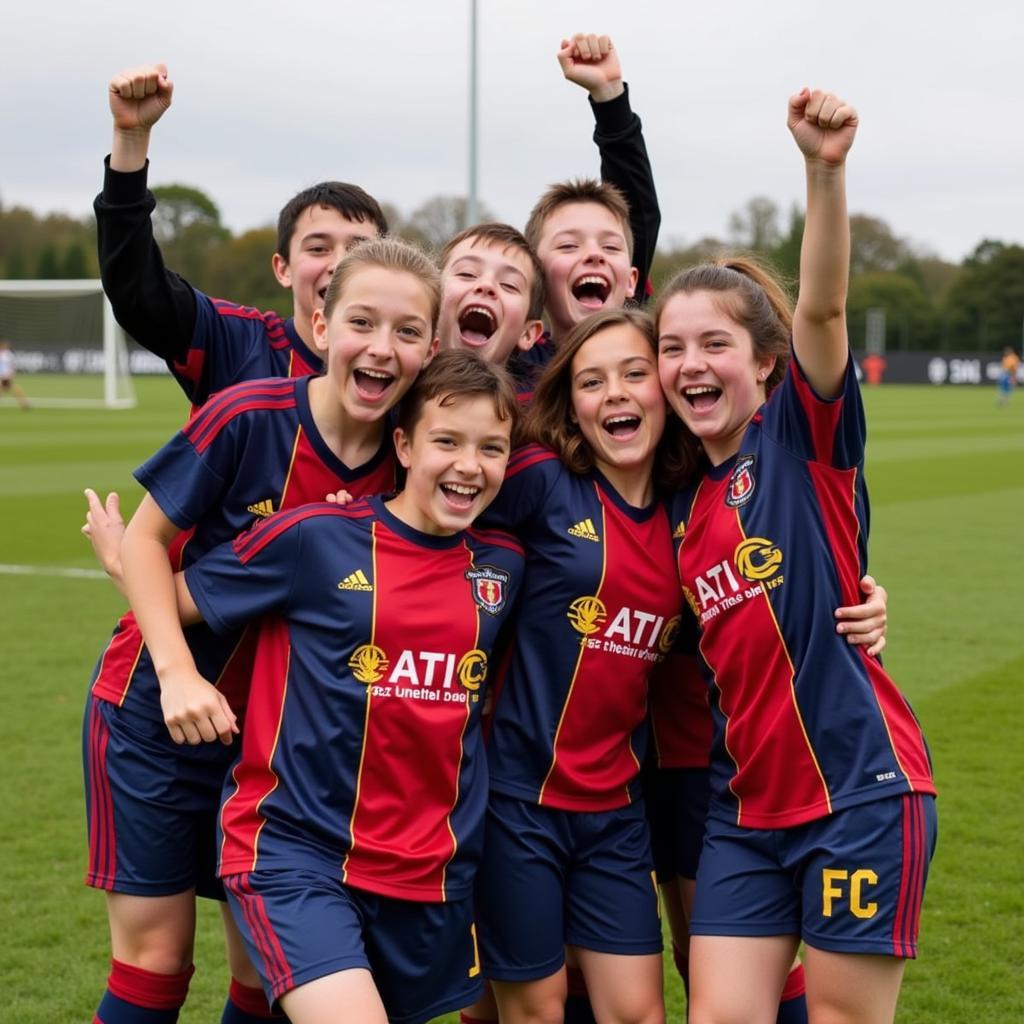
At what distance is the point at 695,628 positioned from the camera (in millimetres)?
3287

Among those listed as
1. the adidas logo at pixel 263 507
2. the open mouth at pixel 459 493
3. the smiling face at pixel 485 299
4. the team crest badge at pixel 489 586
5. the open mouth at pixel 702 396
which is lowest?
the team crest badge at pixel 489 586

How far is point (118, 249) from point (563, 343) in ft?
3.56

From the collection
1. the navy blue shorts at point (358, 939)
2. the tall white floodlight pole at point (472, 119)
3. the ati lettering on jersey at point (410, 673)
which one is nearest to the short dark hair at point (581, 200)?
the ati lettering on jersey at point (410, 673)

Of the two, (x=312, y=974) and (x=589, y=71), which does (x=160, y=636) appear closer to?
(x=312, y=974)

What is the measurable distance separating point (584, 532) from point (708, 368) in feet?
1.55

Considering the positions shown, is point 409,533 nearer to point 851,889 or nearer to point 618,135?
point 851,889

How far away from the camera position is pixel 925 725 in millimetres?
6801

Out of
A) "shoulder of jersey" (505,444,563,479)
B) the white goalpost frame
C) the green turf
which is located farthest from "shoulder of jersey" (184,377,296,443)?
the white goalpost frame

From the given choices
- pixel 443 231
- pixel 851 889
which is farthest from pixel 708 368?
pixel 443 231

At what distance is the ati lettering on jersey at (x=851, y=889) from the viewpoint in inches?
112

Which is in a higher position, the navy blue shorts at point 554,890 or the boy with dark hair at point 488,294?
the boy with dark hair at point 488,294

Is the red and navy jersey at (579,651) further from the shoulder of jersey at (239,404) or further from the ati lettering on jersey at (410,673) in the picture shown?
the shoulder of jersey at (239,404)

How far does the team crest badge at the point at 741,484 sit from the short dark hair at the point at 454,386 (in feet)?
1.73

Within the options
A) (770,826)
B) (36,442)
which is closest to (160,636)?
(770,826)
